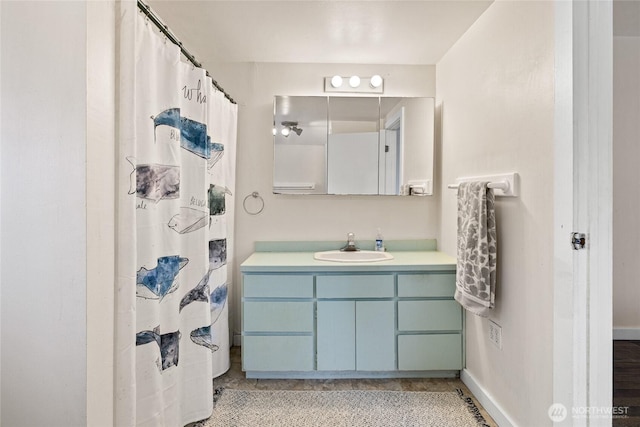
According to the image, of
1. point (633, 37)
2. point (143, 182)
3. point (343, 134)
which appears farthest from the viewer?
point (343, 134)

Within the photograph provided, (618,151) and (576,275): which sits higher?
(618,151)

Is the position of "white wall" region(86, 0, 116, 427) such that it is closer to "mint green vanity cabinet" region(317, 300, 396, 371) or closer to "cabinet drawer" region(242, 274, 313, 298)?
"cabinet drawer" region(242, 274, 313, 298)

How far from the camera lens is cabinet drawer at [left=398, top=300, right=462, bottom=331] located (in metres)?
2.16

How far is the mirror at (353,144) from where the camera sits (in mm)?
2586

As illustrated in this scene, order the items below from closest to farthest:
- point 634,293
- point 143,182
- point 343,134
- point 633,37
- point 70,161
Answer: point 70,161 → point 143,182 → point 633,37 → point 634,293 → point 343,134

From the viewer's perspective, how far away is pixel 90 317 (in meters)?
1.07

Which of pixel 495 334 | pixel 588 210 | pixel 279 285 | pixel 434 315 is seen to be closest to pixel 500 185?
pixel 588 210

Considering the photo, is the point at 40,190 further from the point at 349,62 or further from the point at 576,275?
the point at 349,62

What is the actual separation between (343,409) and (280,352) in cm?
50

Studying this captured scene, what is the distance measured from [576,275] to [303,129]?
6.45 feet

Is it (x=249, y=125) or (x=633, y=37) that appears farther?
(x=249, y=125)

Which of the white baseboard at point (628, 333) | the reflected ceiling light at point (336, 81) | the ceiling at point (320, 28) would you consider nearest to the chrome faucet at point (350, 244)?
the reflected ceiling light at point (336, 81)

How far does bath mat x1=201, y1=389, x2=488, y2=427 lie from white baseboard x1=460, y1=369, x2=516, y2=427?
0.06m

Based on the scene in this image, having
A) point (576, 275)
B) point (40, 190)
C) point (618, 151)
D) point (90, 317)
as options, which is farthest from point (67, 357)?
point (618, 151)
